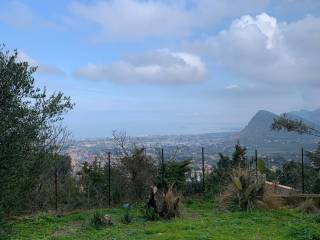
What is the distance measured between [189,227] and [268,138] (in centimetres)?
2364

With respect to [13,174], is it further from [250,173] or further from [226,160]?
[226,160]

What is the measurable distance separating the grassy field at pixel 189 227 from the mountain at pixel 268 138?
9504mm

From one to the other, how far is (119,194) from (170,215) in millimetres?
4825

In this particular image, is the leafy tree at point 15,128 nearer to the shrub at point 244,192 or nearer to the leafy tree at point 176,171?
the shrub at point 244,192

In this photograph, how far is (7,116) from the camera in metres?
7.91

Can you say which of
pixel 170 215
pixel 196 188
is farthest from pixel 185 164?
pixel 170 215

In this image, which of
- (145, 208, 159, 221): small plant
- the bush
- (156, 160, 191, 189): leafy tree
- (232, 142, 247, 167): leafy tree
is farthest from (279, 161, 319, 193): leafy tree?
the bush

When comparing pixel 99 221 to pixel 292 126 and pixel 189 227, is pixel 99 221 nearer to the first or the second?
pixel 189 227

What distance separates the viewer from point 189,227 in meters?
12.3

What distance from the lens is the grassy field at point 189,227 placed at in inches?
443

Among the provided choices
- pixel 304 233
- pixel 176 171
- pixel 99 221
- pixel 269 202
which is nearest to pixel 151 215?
pixel 99 221

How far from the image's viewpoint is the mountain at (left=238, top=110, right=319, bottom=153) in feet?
88.3

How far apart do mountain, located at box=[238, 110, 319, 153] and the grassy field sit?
9504 mm

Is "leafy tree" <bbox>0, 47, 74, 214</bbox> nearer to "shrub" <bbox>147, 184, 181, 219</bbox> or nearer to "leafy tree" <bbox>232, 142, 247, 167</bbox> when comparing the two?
"shrub" <bbox>147, 184, 181, 219</bbox>
